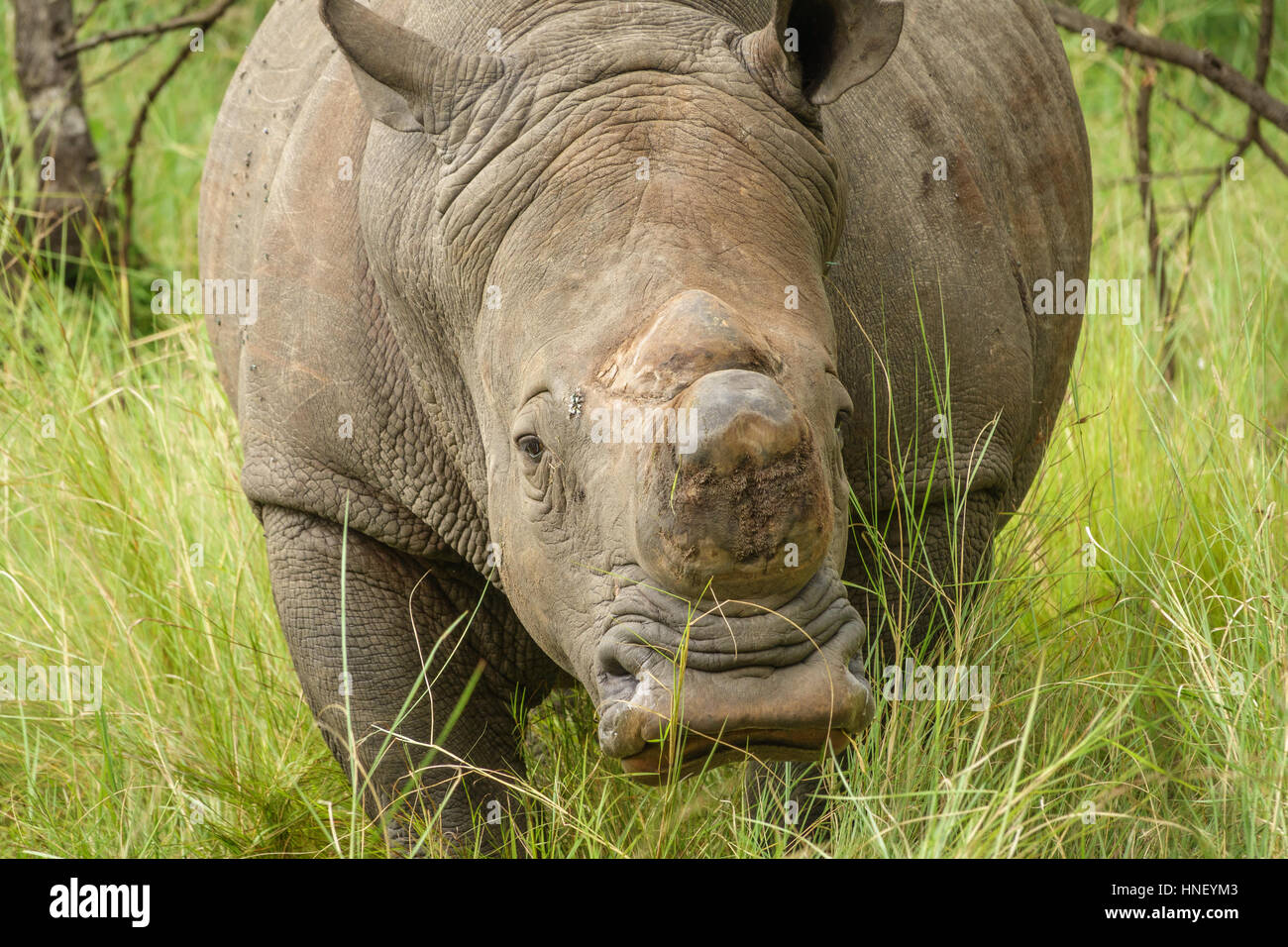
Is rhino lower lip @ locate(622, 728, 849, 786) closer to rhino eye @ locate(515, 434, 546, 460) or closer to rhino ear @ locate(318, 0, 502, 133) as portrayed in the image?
rhino eye @ locate(515, 434, 546, 460)

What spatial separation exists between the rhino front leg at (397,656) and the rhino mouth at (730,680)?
0.88 m

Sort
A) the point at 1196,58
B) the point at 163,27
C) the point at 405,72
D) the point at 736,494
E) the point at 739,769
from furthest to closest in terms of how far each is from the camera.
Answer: the point at 163,27, the point at 1196,58, the point at 739,769, the point at 405,72, the point at 736,494

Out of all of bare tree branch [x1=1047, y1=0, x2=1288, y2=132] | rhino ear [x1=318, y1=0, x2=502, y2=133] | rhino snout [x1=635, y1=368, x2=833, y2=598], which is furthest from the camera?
bare tree branch [x1=1047, y1=0, x2=1288, y2=132]

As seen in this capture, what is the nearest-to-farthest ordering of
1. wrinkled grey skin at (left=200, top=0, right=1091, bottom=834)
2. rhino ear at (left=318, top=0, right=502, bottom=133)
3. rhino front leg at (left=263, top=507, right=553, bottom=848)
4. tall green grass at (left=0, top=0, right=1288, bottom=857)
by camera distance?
wrinkled grey skin at (left=200, top=0, right=1091, bottom=834), rhino ear at (left=318, top=0, right=502, bottom=133), tall green grass at (left=0, top=0, right=1288, bottom=857), rhino front leg at (left=263, top=507, right=553, bottom=848)

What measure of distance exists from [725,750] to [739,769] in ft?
3.50

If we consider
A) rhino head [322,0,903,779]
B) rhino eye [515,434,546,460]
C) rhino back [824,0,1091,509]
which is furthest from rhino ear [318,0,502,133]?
rhino back [824,0,1091,509]

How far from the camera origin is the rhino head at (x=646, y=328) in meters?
2.49

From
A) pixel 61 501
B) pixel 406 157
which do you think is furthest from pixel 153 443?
pixel 406 157

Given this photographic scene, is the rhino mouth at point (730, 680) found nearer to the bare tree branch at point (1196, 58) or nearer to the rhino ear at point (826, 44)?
the rhino ear at point (826, 44)

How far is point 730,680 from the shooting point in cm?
252

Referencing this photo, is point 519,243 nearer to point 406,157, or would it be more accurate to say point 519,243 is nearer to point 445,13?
point 406,157

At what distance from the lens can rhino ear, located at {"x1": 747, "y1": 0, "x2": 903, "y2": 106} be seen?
296cm

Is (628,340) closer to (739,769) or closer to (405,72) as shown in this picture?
(405,72)

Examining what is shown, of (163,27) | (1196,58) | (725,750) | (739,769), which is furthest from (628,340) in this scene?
(163,27)
